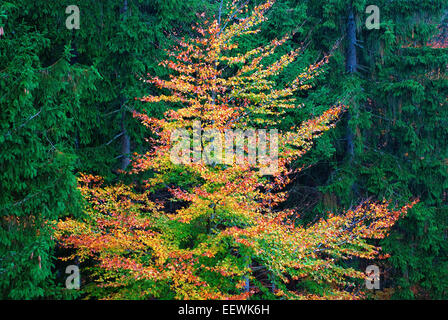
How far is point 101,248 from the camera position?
7.07 m

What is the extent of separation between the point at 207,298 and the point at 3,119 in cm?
436

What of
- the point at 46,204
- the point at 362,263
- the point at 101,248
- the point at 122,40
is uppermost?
the point at 122,40

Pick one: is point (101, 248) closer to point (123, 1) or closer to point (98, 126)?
point (98, 126)

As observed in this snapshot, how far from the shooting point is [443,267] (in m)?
9.81

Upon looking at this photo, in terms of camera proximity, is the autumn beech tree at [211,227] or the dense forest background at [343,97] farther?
the dense forest background at [343,97]

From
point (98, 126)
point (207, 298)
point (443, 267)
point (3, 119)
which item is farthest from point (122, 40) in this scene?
point (443, 267)

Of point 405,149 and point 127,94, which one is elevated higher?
point 127,94

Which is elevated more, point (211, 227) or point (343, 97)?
point (343, 97)

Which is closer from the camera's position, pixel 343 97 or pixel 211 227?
pixel 211 227

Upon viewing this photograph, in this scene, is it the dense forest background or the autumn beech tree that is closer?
the autumn beech tree
